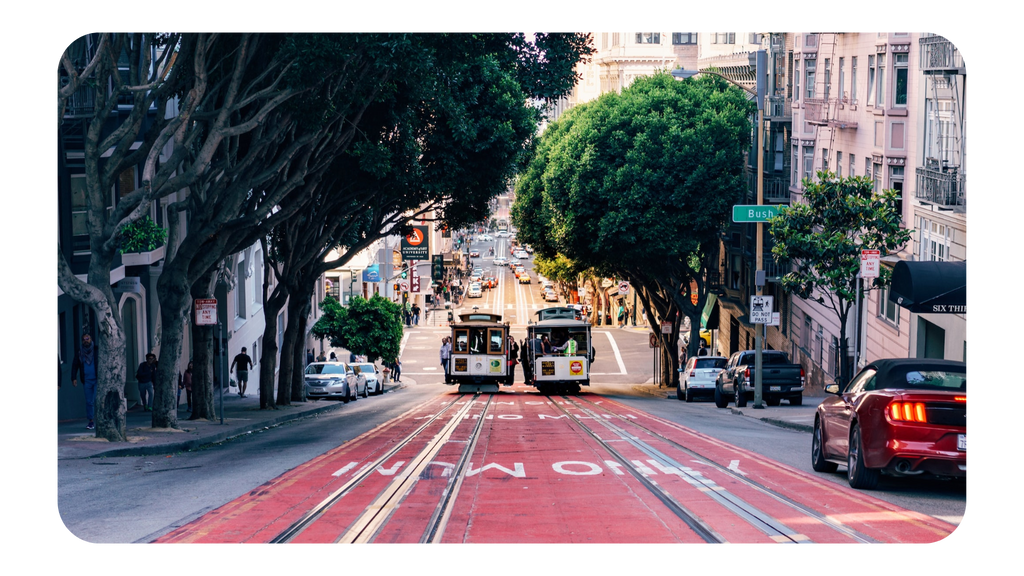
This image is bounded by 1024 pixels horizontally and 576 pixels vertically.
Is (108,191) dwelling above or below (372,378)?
above

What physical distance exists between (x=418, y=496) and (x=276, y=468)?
436 centimetres

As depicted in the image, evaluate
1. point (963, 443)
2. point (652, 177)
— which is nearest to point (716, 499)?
point (963, 443)

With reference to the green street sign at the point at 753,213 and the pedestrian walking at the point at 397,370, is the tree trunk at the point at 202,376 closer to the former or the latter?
the green street sign at the point at 753,213

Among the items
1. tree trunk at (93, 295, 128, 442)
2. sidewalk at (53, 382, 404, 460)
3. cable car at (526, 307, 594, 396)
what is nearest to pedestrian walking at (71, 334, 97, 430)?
sidewalk at (53, 382, 404, 460)

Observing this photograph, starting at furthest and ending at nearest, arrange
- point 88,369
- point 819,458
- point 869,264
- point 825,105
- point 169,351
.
Answer: point 825,105 < point 88,369 < point 869,264 < point 169,351 < point 819,458

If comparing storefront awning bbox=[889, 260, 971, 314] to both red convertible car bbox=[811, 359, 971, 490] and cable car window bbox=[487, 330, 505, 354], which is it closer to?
red convertible car bbox=[811, 359, 971, 490]

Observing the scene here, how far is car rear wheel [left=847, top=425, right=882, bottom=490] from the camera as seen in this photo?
12.5m

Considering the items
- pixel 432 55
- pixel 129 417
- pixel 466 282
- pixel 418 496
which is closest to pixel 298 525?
pixel 418 496

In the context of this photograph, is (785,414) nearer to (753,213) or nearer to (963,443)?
(753,213)

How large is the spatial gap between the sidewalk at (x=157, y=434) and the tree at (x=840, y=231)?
13.3 m

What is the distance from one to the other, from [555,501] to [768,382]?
2065 centimetres

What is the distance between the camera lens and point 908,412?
11.6 m

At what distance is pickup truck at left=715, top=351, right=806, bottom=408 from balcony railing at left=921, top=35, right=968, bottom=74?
Result: 29.7 feet

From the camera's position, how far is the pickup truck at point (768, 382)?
3120cm
